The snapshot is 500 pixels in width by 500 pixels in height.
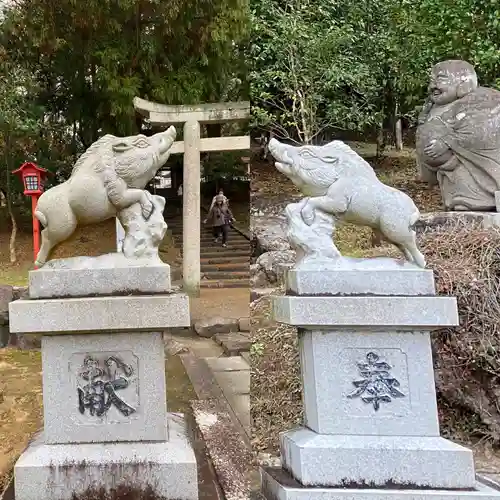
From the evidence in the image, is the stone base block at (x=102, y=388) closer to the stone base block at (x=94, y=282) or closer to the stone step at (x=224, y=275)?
the stone base block at (x=94, y=282)

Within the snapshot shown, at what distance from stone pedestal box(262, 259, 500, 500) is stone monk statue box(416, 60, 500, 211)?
2.23 meters

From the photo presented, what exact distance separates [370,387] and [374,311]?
0.39m

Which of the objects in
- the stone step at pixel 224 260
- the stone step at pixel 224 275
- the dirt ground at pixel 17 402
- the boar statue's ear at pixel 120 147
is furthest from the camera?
the stone step at pixel 224 260

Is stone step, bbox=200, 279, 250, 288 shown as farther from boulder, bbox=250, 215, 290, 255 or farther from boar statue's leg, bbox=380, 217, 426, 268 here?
boar statue's leg, bbox=380, 217, 426, 268

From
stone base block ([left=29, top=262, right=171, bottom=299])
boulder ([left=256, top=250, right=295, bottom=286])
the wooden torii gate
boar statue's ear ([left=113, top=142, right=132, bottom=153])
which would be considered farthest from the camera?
the wooden torii gate

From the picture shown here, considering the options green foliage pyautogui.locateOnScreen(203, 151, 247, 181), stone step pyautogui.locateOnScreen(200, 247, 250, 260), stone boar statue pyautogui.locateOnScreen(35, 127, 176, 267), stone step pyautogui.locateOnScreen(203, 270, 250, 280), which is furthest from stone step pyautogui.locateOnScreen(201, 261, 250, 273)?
stone boar statue pyautogui.locateOnScreen(35, 127, 176, 267)

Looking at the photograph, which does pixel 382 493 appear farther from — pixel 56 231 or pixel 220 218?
pixel 220 218

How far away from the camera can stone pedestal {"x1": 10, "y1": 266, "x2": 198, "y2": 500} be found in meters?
2.57

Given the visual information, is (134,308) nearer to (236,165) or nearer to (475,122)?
(475,122)

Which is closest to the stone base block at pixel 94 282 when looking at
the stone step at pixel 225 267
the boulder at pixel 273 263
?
the boulder at pixel 273 263

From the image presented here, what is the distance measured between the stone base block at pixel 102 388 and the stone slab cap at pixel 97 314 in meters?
0.12

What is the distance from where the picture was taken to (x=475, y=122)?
14.3ft

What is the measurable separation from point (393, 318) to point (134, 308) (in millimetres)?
1235

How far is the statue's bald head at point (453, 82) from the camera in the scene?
4562 millimetres
